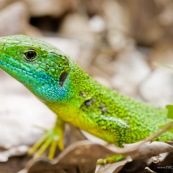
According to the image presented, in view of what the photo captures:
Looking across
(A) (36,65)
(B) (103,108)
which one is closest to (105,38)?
(B) (103,108)

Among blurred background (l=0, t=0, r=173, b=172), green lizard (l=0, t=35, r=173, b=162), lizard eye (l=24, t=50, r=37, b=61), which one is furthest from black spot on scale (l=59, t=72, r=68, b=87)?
blurred background (l=0, t=0, r=173, b=172)

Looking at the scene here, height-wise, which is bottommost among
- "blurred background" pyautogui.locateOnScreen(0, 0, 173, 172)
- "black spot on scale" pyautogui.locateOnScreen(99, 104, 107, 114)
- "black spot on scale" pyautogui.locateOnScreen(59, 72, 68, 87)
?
"black spot on scale" pyautogui.locateOnScreen(99, 104, 107, 114)

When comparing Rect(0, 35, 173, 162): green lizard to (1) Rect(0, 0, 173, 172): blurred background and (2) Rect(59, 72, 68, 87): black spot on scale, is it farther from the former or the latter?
(1) Rect(0, 0, 173, 172): blurred background

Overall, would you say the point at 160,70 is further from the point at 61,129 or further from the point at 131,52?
the point at 61,129

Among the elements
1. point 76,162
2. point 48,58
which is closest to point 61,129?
point 48,58

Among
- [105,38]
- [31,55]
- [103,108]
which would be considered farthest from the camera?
[105,38]

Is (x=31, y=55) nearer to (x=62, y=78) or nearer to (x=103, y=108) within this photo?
(x=62, y=78)
